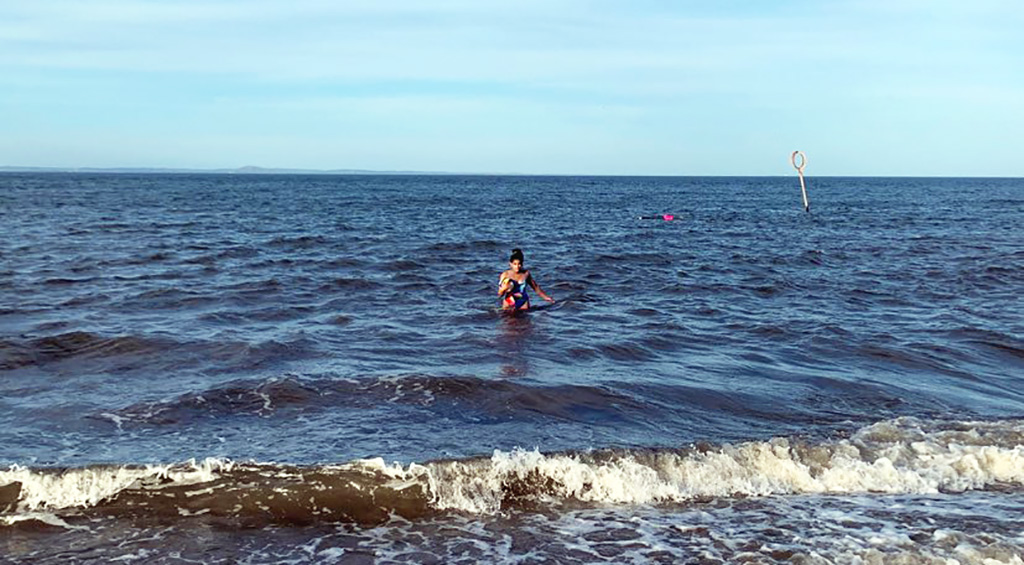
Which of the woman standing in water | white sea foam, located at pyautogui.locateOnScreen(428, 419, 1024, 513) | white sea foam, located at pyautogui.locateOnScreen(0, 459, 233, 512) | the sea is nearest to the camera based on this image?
the sea

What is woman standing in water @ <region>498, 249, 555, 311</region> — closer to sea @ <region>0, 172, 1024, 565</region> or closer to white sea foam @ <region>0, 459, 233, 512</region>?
sea @ <region>0, 172, 1024, 565</region>

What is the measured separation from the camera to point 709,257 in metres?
29.0

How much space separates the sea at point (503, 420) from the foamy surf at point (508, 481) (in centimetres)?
3

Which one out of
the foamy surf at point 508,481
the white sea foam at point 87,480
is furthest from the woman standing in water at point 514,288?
the white sea foam at point 87,480

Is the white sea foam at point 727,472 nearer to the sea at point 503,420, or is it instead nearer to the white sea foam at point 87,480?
the sea at point 503,420

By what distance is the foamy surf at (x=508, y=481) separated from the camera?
778 cm

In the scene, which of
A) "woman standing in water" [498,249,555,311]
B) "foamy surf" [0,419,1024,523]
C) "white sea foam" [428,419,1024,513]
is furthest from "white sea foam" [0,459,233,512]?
"woman standing in water" [498,249,555,311]

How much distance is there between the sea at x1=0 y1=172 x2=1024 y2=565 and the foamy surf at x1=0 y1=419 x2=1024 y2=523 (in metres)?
0.03

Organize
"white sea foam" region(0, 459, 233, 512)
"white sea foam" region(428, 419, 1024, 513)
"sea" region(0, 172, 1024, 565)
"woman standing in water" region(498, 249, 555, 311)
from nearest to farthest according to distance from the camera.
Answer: "sea" region(0, 172, 1024, 565)
"white sea foam" region(0, 459, 233, 512)
"white sea foam" region(428, 419, 1024, 513)
"woman standing in water" region(498, 249, 555, 311)

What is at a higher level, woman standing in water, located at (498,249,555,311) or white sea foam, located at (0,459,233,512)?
woman standing in water, located at (498,249,555,311)

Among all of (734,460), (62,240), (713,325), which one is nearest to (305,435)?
(734,460)

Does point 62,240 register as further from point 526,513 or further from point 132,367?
point 526,513

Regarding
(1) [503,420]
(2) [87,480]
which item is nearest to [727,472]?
(1) [503,420]

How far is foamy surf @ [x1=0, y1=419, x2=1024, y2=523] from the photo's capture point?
7.78 meters
